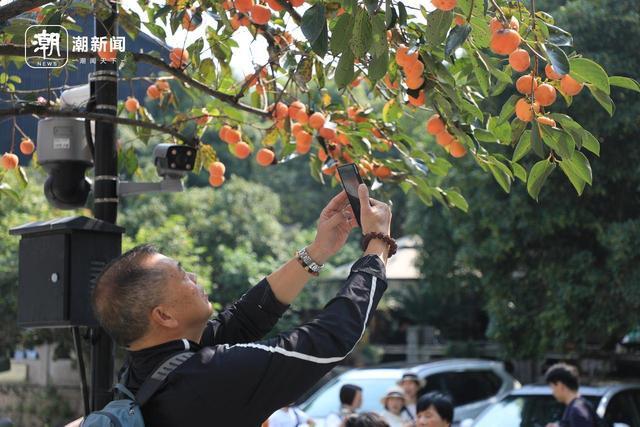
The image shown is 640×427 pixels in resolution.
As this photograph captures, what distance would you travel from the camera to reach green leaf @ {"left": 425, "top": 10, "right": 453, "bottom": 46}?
2748 mm

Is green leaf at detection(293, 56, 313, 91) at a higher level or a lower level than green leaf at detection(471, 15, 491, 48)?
higher

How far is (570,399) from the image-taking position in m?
7.04

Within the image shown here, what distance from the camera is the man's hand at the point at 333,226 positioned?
2.88 metres

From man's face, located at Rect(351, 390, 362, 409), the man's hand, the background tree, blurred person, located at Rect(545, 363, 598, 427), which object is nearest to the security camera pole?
the man's hand

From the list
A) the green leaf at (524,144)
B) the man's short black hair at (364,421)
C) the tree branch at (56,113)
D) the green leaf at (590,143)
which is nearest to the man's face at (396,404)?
the man's short black hair at (364,421)

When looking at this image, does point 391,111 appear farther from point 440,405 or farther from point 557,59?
point 440,405

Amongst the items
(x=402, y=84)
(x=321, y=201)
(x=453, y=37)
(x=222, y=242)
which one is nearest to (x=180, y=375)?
(x=453, y=37)

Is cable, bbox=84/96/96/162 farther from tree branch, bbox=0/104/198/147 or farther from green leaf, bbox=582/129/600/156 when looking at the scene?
green leaf, bbox=582/129/600/156

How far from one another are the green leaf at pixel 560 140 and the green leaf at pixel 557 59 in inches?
11.3

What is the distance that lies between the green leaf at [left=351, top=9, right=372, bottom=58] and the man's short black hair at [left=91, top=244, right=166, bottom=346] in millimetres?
910

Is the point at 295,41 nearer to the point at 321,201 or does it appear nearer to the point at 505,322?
the point at 505,322

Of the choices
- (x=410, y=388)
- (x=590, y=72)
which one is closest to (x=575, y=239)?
(x=410, y=388)

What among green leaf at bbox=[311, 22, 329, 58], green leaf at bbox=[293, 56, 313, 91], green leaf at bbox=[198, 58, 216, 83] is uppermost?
green leaf at bbox=[198, 58, 216, 83]

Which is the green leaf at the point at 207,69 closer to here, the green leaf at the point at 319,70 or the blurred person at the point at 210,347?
the green leaf at the point at 319,70
